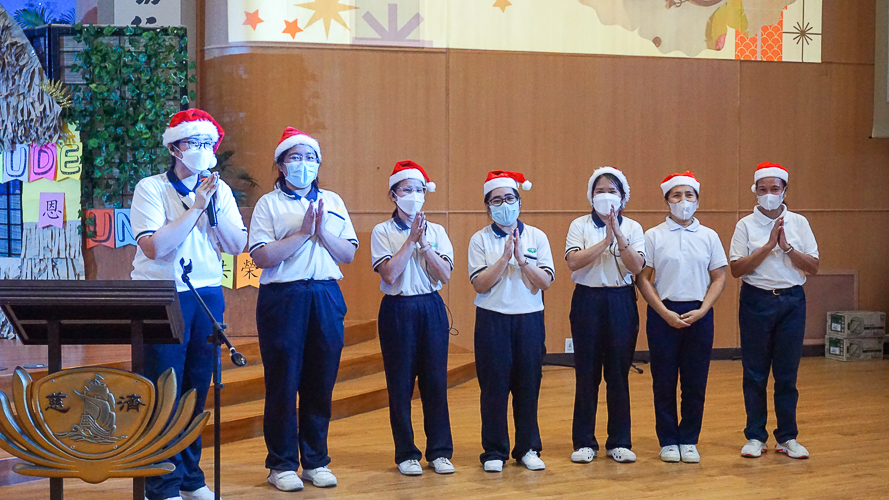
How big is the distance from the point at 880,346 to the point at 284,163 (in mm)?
5958

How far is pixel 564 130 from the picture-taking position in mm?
7133

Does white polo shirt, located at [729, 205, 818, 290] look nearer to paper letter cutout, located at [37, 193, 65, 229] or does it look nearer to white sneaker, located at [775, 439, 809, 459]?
white sneaker, located at [775, 439, 809, 459]

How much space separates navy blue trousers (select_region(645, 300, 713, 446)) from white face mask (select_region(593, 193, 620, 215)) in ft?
1.78

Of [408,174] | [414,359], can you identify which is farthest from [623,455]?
[408,174]

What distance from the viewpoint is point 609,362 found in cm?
415

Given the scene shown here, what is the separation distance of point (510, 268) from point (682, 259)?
860mm

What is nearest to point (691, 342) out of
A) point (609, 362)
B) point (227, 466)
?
point (609, 362)

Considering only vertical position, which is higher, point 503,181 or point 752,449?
point 503,181

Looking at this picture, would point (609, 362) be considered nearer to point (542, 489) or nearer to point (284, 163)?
point (542, 489)

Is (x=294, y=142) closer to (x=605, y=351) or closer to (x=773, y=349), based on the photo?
(x=605, y=351)

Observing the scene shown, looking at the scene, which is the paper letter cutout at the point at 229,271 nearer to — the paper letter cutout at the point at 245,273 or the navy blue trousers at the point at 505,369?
the paper letter cutout at the point at 245,273

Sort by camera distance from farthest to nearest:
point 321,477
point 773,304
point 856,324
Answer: point 856,324
point 773,304
point 321,477

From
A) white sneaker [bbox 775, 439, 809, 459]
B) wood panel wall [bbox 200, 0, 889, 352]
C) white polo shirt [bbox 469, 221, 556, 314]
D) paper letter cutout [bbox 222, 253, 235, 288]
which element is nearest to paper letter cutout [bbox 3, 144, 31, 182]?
wood panel wall [bbox 200, 0, 889, 352]

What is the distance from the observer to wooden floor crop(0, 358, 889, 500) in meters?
3.74
